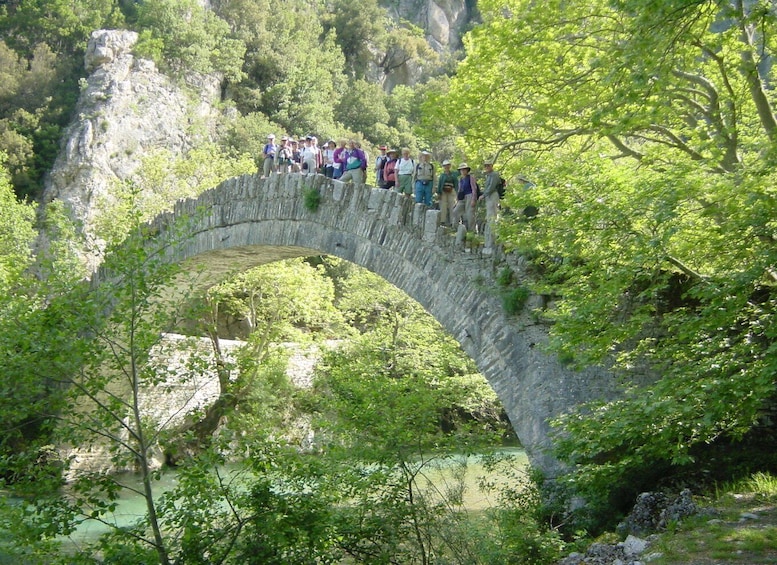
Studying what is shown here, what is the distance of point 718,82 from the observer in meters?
10.3

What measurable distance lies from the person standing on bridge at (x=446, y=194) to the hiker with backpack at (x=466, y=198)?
229mm

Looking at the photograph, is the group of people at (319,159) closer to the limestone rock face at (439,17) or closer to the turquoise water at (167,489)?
the turquoise water at (167,489)

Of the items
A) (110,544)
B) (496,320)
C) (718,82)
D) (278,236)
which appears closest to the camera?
(110,544)

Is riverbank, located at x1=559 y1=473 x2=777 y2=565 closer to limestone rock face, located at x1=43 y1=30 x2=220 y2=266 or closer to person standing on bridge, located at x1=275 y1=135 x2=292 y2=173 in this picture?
person standing on bridge, located at x1=275 y1=135 x2=292 y2=173

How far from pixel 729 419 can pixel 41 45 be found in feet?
123

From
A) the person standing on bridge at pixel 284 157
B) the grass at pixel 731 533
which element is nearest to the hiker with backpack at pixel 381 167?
the person standing on bridge at pixel 284 157

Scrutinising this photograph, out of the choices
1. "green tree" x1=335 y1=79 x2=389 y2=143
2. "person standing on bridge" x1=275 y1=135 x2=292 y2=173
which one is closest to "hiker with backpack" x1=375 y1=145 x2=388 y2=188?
"person standing on bridge" x1=275 y1=135 x2=292 y2=173

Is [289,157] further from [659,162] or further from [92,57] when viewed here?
[92,57]

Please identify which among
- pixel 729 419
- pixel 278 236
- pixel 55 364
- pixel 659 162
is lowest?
pixel 729 419

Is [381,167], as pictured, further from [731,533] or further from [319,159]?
[731,533]

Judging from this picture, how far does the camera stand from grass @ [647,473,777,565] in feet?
17.8

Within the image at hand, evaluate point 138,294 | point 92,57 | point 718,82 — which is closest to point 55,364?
point 138,294

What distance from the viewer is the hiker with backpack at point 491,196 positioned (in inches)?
382

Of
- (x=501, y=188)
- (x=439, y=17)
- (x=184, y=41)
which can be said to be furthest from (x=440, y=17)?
(x=501, y=188)
